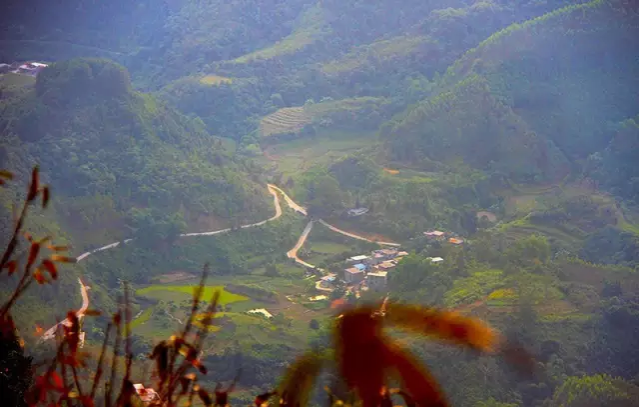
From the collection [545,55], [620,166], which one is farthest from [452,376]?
[545,55]

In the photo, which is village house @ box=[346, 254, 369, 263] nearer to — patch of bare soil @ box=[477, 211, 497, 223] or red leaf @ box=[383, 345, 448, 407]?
patch of bare soil @ box=[477, 211, 497, 223]

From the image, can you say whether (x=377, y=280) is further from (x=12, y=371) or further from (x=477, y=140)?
(x=12, y=371)

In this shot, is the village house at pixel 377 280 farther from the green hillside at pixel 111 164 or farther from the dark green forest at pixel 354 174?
the green hillside at pixel 111 164

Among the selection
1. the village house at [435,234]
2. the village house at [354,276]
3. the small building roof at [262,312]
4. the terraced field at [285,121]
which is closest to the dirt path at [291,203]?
the village house at [435,234]

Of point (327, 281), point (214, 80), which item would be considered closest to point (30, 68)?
point (214, 80)

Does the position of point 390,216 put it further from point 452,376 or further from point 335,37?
point 335,37

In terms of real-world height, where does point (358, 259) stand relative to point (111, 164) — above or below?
below
